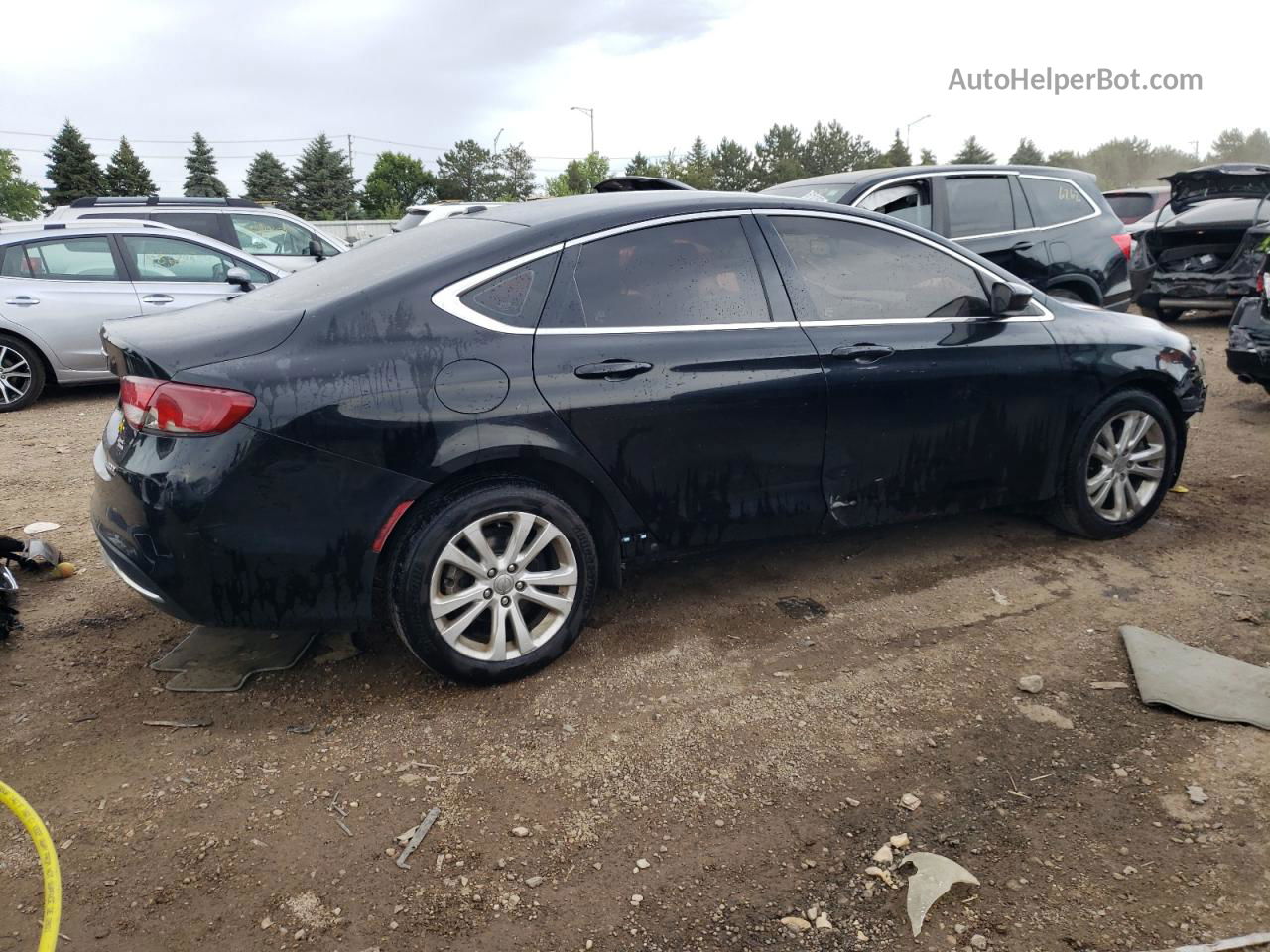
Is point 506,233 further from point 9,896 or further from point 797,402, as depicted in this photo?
point 9,896

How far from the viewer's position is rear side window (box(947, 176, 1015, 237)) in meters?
7.61

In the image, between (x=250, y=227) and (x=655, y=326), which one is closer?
(x=655, y=326)

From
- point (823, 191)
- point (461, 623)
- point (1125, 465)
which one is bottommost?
point (461, 623)

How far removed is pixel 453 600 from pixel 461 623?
0.09 metres

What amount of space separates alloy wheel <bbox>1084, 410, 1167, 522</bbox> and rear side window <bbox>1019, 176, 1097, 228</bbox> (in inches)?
143

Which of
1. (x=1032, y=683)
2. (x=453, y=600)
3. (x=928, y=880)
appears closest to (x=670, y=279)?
(x=453, y=600)

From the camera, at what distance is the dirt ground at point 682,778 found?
2.41m

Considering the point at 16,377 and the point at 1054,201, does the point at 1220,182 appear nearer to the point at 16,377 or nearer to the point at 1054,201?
the point at 1054,201

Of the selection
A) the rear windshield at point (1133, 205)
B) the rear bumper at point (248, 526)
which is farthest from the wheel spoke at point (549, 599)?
the rear windshield at point (1133, 205)

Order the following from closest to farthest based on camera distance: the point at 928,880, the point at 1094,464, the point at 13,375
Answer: the point at 928,880 < the point at 1094,464 < the point at 13,375

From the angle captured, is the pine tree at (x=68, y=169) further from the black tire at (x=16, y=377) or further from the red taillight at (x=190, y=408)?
the red taillight at (x=190, y=408)

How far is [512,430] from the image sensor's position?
3.28 meters

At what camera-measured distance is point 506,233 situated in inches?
140

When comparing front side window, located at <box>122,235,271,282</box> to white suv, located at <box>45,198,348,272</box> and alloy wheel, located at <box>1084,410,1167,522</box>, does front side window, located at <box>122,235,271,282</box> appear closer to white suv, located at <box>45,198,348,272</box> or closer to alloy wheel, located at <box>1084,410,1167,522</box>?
white suv, located at <box>45,198,348,272</box>
